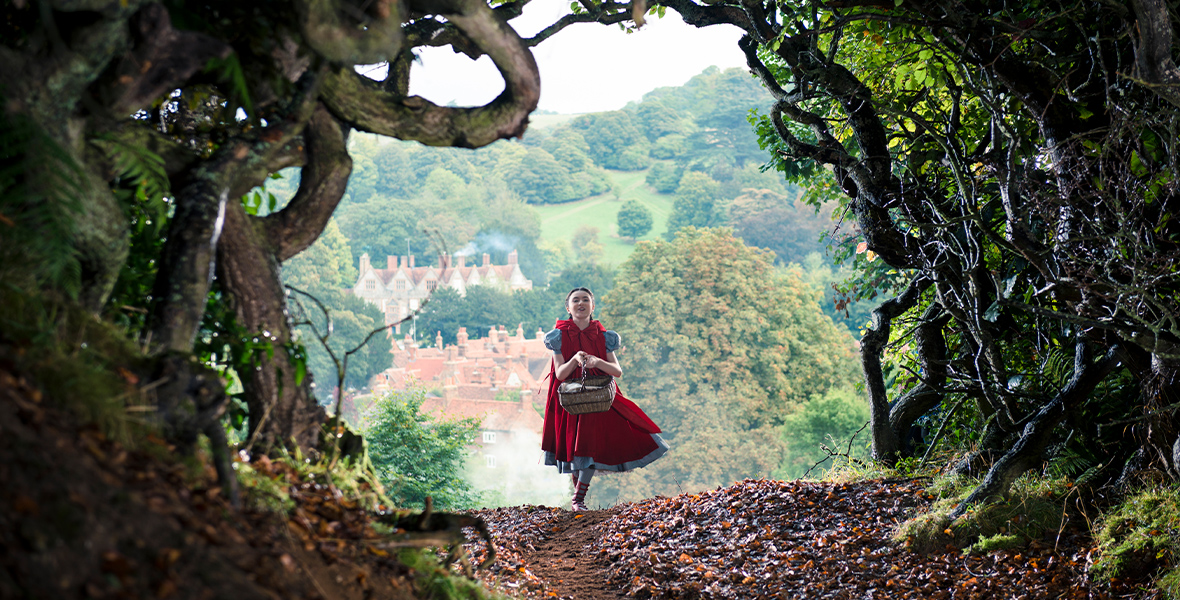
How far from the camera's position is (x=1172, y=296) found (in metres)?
4.54

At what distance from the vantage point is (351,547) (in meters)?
2.34

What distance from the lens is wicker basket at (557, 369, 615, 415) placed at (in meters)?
6.27

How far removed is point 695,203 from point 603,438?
5342cm

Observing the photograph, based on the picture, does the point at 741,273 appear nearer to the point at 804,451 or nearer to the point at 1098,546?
the point at 804,451

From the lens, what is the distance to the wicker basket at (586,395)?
6.27 m

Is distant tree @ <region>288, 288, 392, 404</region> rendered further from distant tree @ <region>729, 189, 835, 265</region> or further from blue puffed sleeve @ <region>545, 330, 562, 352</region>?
blue puffed sleeve @ <region>545, 330, 562, 352</region>

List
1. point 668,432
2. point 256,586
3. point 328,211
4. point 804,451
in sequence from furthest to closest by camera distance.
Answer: point 668,432 → point 804,451 → point 328,211 → point 256,586

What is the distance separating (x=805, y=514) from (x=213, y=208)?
4455 millimetres

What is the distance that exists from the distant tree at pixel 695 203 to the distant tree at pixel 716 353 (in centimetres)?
2875

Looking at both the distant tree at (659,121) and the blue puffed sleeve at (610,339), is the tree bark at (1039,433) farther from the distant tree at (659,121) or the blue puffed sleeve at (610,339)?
the distant tree at (659,121)

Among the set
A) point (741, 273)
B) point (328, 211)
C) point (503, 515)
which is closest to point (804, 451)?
point (741, 273)

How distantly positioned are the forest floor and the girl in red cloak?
3.67 feet

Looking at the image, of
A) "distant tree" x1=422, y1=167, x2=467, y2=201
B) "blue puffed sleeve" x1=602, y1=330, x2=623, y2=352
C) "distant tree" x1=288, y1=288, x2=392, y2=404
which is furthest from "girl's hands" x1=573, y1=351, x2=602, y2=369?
"distant tree" x1=422, y1=167, x2=467, y2=201

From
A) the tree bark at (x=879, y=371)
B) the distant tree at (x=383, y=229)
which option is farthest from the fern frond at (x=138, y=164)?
the distant tree at (x=383, y=229)
